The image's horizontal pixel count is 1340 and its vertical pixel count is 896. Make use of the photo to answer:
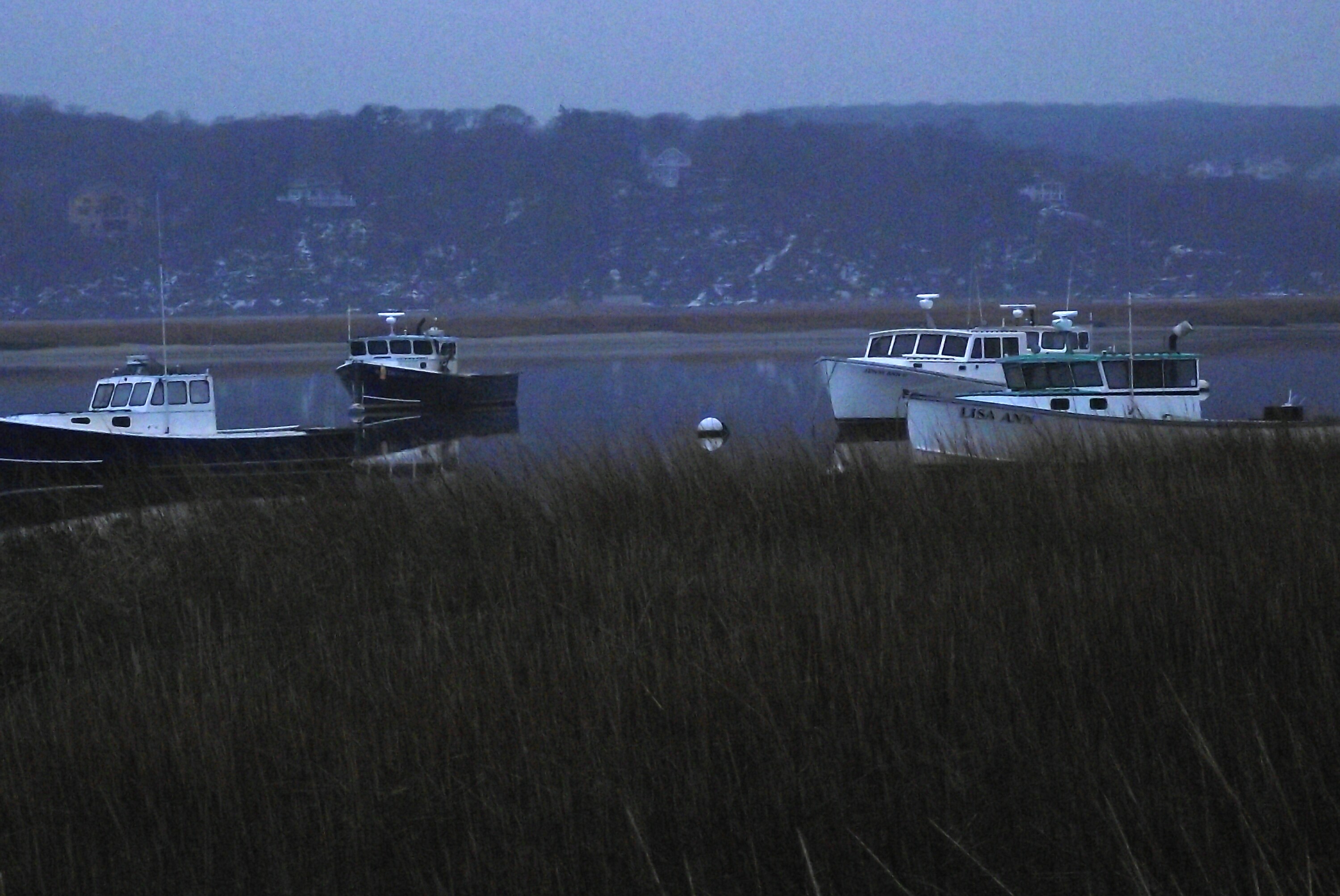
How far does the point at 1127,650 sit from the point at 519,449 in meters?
7.95

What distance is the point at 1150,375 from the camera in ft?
71.9

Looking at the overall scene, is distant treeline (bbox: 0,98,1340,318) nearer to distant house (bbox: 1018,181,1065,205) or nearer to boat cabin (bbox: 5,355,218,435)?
distant house (bbox: 1018,181,1065,205)

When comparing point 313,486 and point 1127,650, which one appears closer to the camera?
point 1127,650

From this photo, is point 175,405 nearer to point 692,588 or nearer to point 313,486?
point 313,486

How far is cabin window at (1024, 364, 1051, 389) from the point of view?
2217 centimetres

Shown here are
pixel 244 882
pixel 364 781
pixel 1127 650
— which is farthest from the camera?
pixel 1127 650

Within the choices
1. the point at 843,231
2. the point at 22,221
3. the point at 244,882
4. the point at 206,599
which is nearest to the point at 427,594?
the point at 206,599

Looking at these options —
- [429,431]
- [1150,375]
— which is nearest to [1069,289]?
[1150,375]

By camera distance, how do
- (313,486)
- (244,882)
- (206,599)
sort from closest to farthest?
(244,882), (206,599), (313,486)

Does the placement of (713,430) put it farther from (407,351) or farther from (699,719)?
(407,351)

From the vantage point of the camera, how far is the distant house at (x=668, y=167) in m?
190

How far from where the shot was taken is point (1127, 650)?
302 inches

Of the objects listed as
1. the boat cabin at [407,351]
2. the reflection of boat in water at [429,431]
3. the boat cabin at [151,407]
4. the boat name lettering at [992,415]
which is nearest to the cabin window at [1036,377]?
the boat name lettering at [992,415]

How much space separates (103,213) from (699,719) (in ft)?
582
